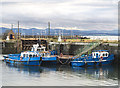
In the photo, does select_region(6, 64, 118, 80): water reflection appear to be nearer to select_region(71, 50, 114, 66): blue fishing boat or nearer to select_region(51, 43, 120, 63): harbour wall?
select_region(71, 50, 114, 66): blue fishing boat

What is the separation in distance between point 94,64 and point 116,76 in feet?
30.6

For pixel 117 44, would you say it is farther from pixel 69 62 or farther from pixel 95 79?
pixel 95 79

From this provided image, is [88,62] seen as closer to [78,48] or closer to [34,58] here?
[34,58]

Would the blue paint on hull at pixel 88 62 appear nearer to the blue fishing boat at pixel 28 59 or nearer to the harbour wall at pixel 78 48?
the harbour wall at pixel 78 48

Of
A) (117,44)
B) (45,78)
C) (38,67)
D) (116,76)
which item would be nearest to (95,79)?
(116,76)

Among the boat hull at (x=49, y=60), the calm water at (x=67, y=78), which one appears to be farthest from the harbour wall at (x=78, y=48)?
the calm water at (x=67, y=78)

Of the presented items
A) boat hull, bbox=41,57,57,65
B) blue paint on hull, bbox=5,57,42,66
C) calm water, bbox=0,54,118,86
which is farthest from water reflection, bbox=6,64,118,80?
boat hull, bbox=41,57,57,65

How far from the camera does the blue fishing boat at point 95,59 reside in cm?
4441

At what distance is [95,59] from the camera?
44.7 metres

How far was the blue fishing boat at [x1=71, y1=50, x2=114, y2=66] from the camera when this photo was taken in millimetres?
44406

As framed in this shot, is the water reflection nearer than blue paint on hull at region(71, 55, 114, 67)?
Yes

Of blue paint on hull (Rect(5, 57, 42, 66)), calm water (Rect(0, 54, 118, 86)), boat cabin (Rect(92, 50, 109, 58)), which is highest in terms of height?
boat cabin (Rect(92, 50, 109, 58))

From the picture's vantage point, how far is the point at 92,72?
38.9m

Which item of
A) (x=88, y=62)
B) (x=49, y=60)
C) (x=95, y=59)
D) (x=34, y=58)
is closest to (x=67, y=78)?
(x=88, y=62)
